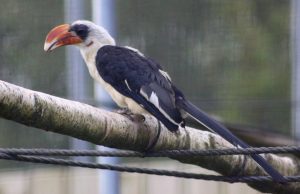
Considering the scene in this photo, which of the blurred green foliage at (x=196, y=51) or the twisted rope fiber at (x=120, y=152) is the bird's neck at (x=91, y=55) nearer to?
the blurred green foliage at (x=196, y=51)

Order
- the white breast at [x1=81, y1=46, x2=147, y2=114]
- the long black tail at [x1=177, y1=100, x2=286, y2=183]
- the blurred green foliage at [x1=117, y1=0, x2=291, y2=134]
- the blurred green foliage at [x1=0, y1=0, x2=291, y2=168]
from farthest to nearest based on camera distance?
the blurred green foliage at [x1=117, y1=0, x2=291, y2=134], the blurred green foliage at [x1=0, y1=0, x2=291, y2=168], the white breast at [x1=81, y1=46, x2=147, y2=114], the long black tail at [x1=177, y1=100, x2=286, y2=183]

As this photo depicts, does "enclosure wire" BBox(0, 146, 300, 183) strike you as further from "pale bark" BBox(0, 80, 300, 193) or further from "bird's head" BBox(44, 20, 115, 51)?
"bird's head" BBox(44, 20, 115, 51)

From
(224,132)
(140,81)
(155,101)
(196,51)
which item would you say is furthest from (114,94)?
(196,51)

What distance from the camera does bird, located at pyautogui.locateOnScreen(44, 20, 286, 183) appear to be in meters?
2.11

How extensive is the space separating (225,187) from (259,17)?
702mm

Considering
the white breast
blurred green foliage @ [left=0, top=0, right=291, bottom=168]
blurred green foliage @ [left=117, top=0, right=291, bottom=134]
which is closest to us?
the white breast

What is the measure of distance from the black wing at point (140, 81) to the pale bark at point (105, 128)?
47 millimetres

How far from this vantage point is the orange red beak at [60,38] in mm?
2461

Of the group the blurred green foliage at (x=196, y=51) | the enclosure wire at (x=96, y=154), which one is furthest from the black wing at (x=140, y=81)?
the blurred green foliage at (x=196, y=51)

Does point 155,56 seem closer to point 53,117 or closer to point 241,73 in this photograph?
point 241,73

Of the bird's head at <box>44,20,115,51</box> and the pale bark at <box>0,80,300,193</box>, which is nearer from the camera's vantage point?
the pale bark at <box>0,80,300,193</box>

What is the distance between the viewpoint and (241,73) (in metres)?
3.49

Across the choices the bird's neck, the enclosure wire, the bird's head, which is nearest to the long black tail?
the enclosure wire

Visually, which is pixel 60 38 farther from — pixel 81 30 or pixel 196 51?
pixel 196 51
